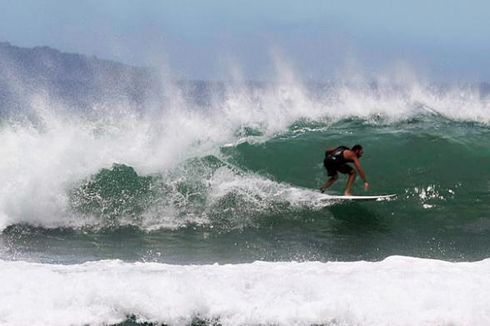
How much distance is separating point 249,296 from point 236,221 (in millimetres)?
5370

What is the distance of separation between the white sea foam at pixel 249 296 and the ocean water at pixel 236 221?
0.02m

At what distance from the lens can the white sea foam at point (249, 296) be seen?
17.7 ft

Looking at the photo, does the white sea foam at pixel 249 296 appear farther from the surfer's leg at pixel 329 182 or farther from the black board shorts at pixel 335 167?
the surfer's leg at pixel 329 182

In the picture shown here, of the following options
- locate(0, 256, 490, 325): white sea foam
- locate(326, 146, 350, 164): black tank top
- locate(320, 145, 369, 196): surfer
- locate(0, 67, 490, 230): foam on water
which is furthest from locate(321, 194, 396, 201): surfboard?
locate(0, 256, 490, 325): white sea foam

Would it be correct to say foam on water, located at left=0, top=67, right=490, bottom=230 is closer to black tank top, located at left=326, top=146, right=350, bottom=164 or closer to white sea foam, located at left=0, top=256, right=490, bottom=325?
black tank top, located at left=326, top=146, right=350, bottom=164

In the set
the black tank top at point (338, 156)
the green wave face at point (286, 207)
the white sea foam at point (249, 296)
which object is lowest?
the white sea foam at point (249, 296)

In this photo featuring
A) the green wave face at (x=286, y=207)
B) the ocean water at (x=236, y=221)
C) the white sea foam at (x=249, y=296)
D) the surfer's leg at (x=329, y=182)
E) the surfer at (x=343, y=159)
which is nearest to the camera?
the white sea foam at (x=249, y=296)

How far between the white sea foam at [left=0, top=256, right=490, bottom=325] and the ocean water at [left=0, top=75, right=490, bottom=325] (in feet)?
0.06

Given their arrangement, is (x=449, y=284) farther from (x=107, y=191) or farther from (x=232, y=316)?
(x=107, y=191)

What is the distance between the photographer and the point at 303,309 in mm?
5512

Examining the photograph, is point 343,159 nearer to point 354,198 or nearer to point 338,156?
point 338,156

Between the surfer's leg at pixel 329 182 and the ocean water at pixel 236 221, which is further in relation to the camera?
the surfer's leg at pixel 329 182

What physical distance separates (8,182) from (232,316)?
303 inches

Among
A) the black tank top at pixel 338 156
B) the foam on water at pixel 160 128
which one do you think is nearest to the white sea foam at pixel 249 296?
the black tank top at pixel 338 156
